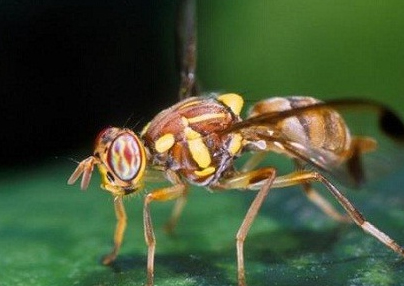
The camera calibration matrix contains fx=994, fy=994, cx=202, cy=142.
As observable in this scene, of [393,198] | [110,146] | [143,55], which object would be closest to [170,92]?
[143,55]

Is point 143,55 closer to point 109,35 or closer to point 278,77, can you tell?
point 109,35

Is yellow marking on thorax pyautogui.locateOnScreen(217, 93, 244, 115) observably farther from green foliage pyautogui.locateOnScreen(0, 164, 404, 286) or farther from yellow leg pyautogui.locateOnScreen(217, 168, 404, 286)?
green foliage pyautogui.locateOnScreen(0, 164, 404, 286)

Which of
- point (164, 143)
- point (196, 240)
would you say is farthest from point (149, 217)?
point (196, 240)

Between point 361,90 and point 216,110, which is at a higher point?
point 216,110

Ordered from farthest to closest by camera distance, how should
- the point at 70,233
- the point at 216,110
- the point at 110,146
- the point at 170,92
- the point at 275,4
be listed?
the point at 170,92
the point at 275,4
the point at 70,233
the point at 216,110
the point at 110,146

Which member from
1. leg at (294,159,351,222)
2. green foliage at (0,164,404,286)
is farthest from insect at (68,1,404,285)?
leg at (294,159,351,222)

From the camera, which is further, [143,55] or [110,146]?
[143,55]

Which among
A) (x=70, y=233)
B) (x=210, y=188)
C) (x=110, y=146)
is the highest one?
(x=110, y=146)

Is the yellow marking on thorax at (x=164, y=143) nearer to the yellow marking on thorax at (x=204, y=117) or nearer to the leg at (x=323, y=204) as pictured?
the yellow marking on thorax at (x=204, y=117)
